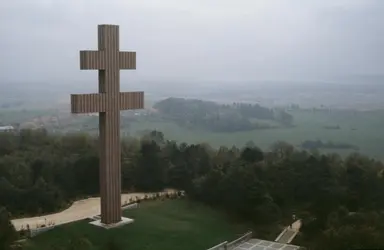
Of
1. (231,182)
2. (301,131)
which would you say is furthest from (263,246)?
(301,131)

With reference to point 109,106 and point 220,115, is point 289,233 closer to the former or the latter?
point 109,106

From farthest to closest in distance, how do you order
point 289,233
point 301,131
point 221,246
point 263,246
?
1. point 301,131
2. point 289,233
3. point 263,246
4. point 221,246

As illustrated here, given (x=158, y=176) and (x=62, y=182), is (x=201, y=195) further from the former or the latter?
(x=62, y=182)

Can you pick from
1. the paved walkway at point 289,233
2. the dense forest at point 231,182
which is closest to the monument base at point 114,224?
the dense forest at point 231,182

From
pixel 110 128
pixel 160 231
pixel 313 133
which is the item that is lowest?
pixel 160 231

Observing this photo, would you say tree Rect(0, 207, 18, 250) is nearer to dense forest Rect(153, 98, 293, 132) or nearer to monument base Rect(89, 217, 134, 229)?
monument base Rect(89, 217, 134, 229)

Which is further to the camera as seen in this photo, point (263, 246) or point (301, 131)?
point (301, 131)

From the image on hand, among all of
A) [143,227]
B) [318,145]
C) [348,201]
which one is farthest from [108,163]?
[318,145]

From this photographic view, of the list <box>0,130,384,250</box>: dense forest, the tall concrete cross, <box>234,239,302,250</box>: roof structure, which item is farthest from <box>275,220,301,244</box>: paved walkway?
the tall concrete cross
